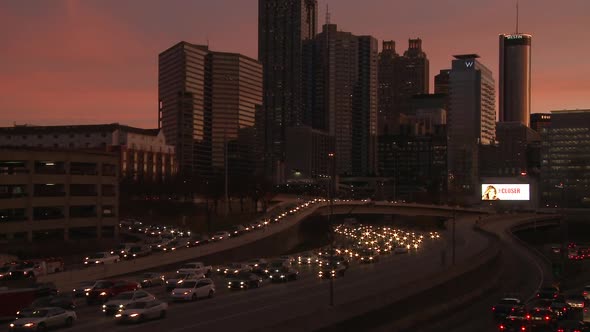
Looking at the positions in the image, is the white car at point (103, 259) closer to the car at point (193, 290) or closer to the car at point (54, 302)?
the car at point (193, 290)

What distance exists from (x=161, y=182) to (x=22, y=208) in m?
52.4

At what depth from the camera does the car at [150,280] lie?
1851 inches

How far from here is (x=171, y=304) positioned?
38719mm

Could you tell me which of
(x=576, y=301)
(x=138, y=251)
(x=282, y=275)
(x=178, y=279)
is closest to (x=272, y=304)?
(x=178, y=279)

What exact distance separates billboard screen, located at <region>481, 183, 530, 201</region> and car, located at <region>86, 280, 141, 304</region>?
94.5 m

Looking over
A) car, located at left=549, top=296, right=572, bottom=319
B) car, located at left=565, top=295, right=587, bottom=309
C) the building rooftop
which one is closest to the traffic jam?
car, located at left=549, top=296, right=572, bottom=319

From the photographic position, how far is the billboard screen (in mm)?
125562

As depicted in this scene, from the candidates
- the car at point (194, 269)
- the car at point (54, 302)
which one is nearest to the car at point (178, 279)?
the car at point (194, 269)

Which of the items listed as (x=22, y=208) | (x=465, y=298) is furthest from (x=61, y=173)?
(x=465, y=298)

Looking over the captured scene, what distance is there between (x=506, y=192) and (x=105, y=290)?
320 feet

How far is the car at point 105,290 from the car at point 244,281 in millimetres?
7090

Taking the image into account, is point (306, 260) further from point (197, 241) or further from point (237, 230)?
point (237, 230)

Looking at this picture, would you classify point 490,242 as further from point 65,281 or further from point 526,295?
point 65,281

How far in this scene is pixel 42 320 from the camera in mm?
29656
